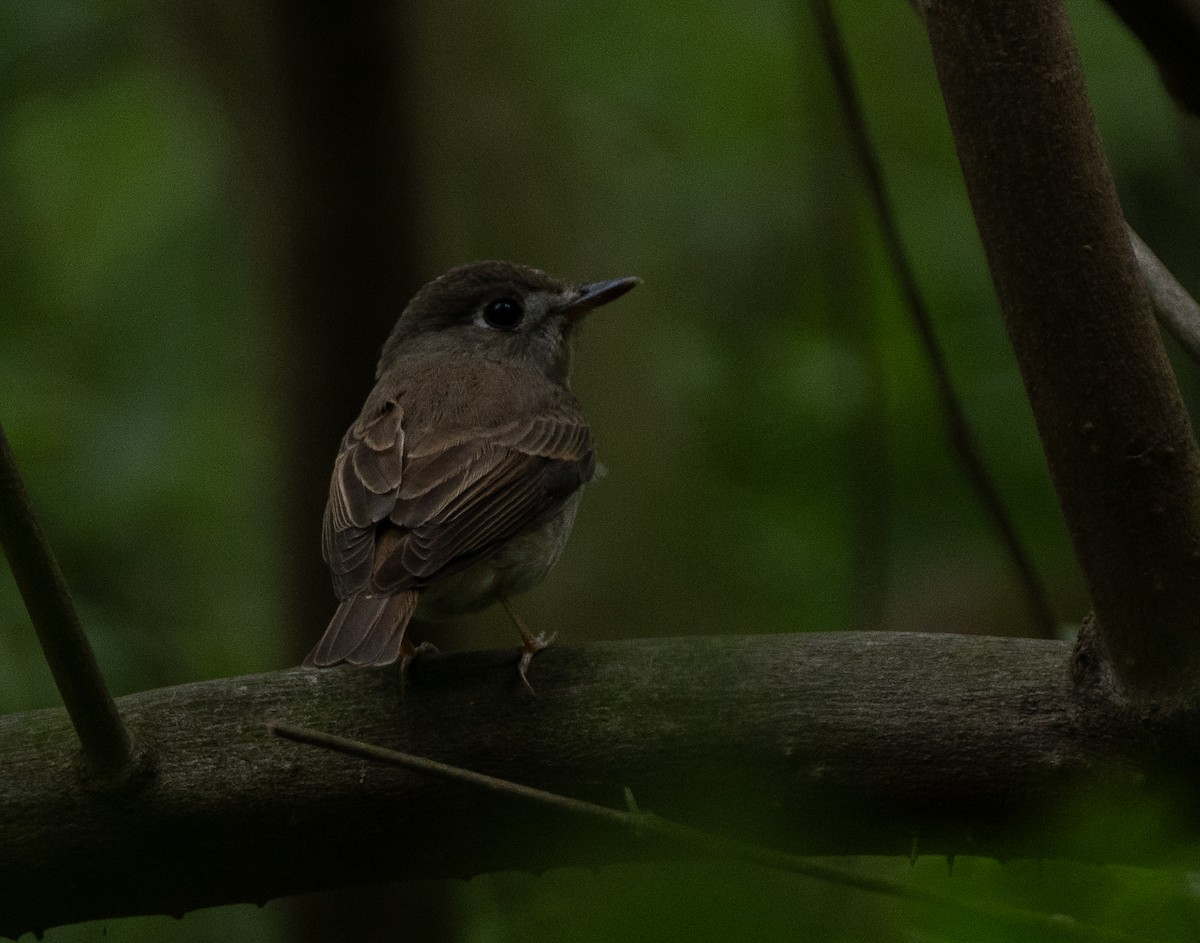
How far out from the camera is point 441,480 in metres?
4.27

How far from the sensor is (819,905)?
1525mm

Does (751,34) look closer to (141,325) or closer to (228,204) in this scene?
(228,204)

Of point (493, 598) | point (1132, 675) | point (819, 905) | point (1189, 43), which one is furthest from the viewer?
point (493, 598)

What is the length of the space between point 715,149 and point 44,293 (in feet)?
10.4

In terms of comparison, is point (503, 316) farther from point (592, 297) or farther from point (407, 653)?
point (407, 653)

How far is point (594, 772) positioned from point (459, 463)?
1.53 metres

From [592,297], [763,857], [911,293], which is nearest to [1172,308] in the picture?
[911,293]

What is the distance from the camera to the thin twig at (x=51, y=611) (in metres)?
2.50

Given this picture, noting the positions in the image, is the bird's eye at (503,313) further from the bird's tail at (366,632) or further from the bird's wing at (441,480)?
the bird's tail at (366,632)

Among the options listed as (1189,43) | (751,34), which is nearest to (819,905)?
(1189,43)

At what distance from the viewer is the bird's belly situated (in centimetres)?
425

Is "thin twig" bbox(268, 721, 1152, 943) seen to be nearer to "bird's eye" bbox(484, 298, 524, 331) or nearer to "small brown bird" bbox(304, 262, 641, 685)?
"small brown bird" bbox(304, 262, 641, 685)

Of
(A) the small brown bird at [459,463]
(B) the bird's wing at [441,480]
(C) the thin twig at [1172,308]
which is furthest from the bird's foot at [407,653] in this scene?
(C) the thin twig at [1172,308]

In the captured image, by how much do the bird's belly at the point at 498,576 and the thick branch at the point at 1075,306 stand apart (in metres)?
1.92
